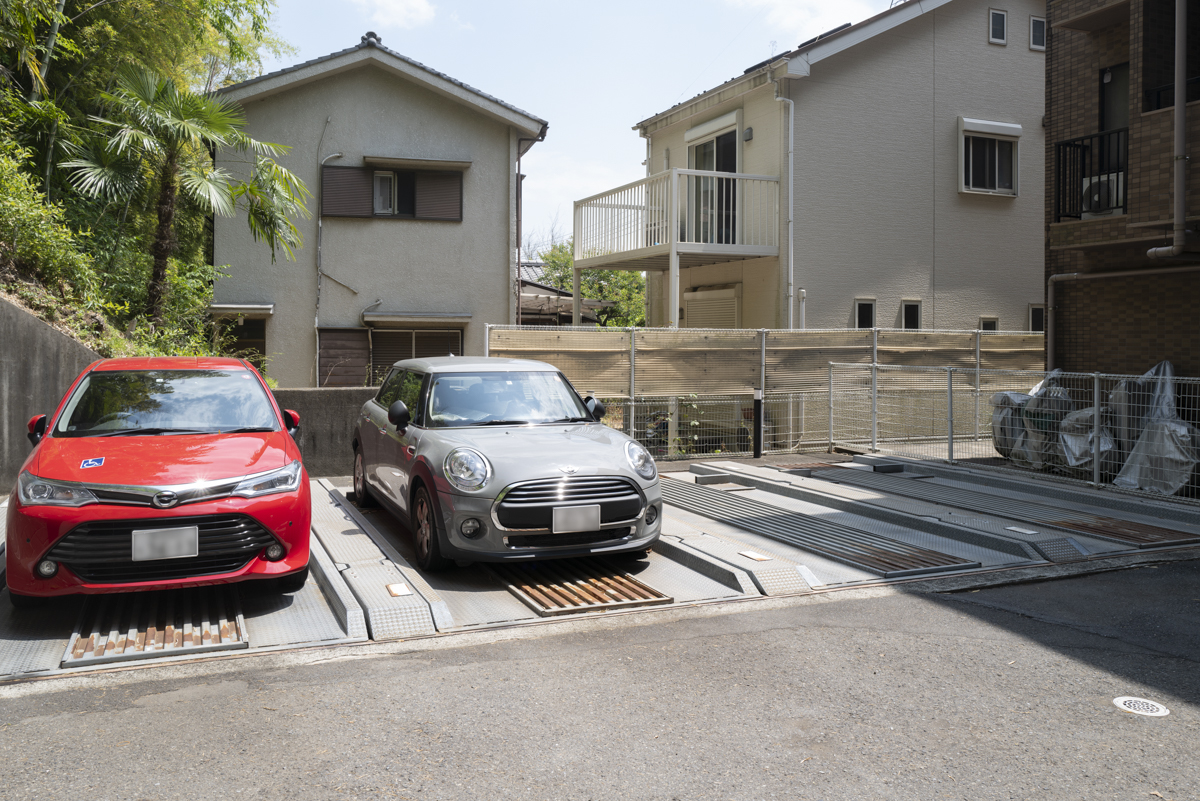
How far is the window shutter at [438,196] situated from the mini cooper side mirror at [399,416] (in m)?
11.2

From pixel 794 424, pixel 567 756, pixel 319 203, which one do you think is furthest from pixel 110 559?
pixel 319 203

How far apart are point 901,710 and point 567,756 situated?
149 centimetres

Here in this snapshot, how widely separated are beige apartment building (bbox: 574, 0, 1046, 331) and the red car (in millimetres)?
10183

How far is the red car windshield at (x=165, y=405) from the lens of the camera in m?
5.69

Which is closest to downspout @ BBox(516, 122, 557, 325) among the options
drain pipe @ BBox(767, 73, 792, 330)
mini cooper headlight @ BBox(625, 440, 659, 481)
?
drain pipe @ BBox(767, 73, 792, 330)

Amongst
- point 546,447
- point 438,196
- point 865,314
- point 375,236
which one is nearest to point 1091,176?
point 865,314

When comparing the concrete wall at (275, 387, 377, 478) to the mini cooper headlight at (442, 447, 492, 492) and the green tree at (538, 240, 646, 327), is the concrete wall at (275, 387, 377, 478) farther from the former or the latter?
the green tree at (538, 240, 646, 327)

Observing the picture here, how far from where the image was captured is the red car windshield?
5688 millimetres

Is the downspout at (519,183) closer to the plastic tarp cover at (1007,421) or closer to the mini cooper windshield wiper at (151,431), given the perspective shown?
the plastic tarp cover at (1007,421)

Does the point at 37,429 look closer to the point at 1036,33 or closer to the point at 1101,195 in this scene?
the point at 1101,195

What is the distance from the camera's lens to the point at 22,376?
8.42 m

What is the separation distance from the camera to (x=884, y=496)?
29.7 ft

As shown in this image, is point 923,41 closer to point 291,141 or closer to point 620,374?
point 620,374

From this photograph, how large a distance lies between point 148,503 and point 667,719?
2.99 m
